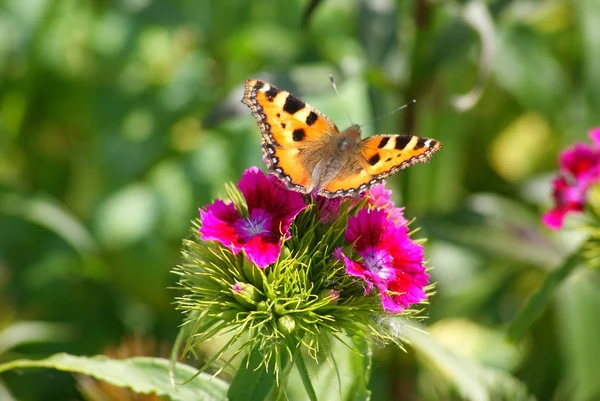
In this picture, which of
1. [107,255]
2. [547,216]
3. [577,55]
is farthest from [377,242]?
[577,55]

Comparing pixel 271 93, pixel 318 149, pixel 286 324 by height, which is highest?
pixel 271 93

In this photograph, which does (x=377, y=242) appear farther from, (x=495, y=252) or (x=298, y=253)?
(x=495, y=252)

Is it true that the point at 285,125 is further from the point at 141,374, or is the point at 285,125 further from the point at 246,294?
the point at 141,374

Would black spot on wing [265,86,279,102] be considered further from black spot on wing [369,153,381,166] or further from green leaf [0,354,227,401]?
green leaf [0,354,227,401]

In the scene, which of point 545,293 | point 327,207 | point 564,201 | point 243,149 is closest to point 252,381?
point 327,207

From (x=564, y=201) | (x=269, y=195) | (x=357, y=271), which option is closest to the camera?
(x=357, y=271)

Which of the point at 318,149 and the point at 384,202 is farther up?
the point at 318,149
